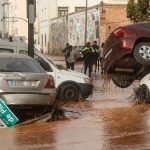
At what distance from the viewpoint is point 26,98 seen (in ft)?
41.2

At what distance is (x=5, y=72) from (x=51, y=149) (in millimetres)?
4009

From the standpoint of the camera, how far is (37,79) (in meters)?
12.8

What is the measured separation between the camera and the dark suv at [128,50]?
13570mm

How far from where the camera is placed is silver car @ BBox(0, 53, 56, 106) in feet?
40.8

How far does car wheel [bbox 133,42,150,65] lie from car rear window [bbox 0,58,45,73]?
216cm

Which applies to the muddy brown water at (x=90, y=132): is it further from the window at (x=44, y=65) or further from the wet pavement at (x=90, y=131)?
the window at (x=44, y=65)

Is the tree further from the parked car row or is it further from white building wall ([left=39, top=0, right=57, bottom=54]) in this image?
white building wall ([left=39, top=0, right=57, bottom=54])

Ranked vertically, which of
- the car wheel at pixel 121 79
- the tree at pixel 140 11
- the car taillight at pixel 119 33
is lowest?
the car wheel at pixel 121 79

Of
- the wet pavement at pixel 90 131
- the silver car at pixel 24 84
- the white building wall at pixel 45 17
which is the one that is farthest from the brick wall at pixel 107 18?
the silver car at pixel 24 84

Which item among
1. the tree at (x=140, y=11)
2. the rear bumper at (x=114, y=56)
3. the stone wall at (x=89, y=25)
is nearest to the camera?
the rear bumper at (x=114, y=56)

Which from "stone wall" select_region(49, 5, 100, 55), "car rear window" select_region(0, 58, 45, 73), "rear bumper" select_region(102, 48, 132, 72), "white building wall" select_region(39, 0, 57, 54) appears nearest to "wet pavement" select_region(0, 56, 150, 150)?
"rear bumper" select_region(102, 48, 132, 72)

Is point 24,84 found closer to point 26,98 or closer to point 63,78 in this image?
point 26,98

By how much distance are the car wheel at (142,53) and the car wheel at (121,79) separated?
123 cm

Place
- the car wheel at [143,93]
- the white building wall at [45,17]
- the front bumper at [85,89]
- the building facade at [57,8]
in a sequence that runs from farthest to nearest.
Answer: the white building wall at [45,17] < the building facade at [57,8] < the front bumper at [85,89] < the car wheel at [143,93]
